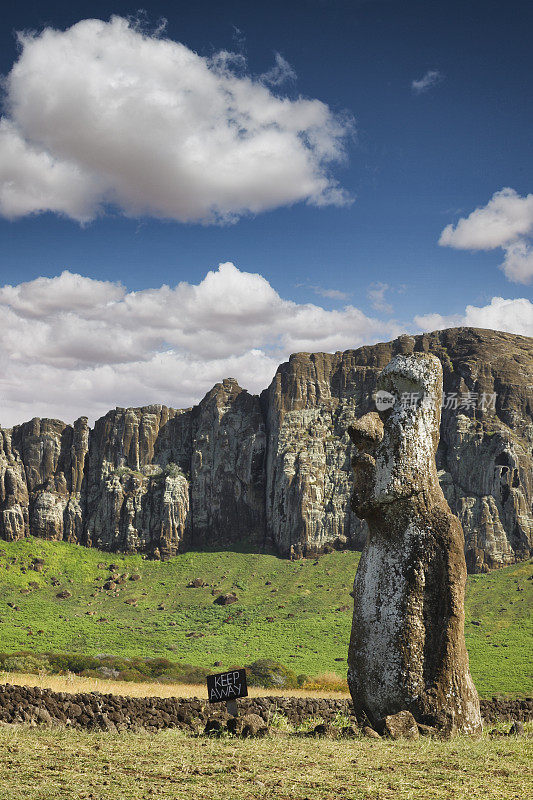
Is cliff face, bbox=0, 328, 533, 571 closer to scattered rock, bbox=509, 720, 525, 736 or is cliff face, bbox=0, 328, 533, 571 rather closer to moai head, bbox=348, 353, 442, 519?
scattered rock, bbox=509, 720, 525, 736

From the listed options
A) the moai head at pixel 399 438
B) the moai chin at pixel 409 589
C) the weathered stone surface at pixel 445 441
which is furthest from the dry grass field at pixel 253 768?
the weathered stone surface at pixel 445 441

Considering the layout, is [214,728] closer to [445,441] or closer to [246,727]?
[246,727]

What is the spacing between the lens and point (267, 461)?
10969 centimetres

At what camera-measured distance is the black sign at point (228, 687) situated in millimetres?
13672

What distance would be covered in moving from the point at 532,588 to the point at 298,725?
216 ft

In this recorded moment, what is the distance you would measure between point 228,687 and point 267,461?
96002 mm

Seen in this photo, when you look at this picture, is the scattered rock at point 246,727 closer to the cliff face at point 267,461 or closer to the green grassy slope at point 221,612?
the green grassy slope at point 221,612

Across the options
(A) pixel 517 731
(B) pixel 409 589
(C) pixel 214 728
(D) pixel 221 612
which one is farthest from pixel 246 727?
(D) pixel 221 612

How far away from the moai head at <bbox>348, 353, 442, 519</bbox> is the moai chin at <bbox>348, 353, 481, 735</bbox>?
0.02 metres

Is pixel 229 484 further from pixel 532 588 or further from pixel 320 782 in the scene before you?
pixel 320 782

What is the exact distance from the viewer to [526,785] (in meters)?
9.42

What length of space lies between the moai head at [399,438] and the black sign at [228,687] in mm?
4506

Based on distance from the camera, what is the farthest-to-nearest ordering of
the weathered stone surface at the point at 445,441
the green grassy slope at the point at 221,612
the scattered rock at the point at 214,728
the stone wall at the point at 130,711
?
the weathered stone surface at the point at 445,441, the green grassy slope at the point at 221,612, the stone wall at the point at 130,711, the scattered rock at the point at 214,728

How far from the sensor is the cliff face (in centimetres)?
9850
